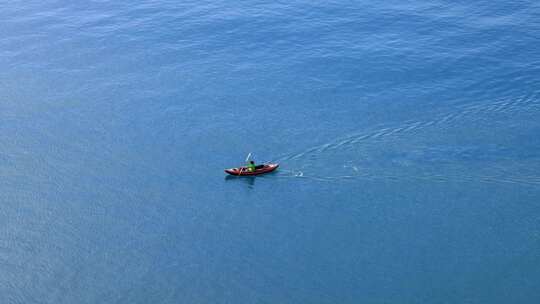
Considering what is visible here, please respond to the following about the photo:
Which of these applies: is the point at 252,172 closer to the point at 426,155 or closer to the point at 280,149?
the point at 280,149

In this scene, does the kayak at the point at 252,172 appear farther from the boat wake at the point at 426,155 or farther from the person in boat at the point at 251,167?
the boat wake at the point at 426,155

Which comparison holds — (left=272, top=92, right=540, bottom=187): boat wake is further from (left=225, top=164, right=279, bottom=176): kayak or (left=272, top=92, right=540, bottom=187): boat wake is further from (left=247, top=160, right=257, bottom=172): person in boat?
(left=247, top=160, right=257, bottom=172): person in boat

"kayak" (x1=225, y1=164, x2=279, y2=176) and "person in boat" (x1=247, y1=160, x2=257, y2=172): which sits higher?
"person in boat" (x1=247, y1=160, x2=257, y2=172)

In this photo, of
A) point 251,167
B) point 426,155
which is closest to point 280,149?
point 251,167

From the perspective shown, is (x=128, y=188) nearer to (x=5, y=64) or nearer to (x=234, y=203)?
(x=234, y=203)

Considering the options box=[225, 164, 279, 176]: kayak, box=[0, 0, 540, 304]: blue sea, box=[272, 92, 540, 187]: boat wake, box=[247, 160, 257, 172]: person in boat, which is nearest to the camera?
box=[0, 0, 540, 304]: blue sea

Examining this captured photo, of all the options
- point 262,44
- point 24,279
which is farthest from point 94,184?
point 262,44

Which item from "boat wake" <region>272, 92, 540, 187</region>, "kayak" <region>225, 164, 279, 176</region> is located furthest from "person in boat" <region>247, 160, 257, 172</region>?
"boat wake" <region>272, 92, 540, 187</region>

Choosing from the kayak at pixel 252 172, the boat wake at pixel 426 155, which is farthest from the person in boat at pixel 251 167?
the boat wake at pixel 426 155
